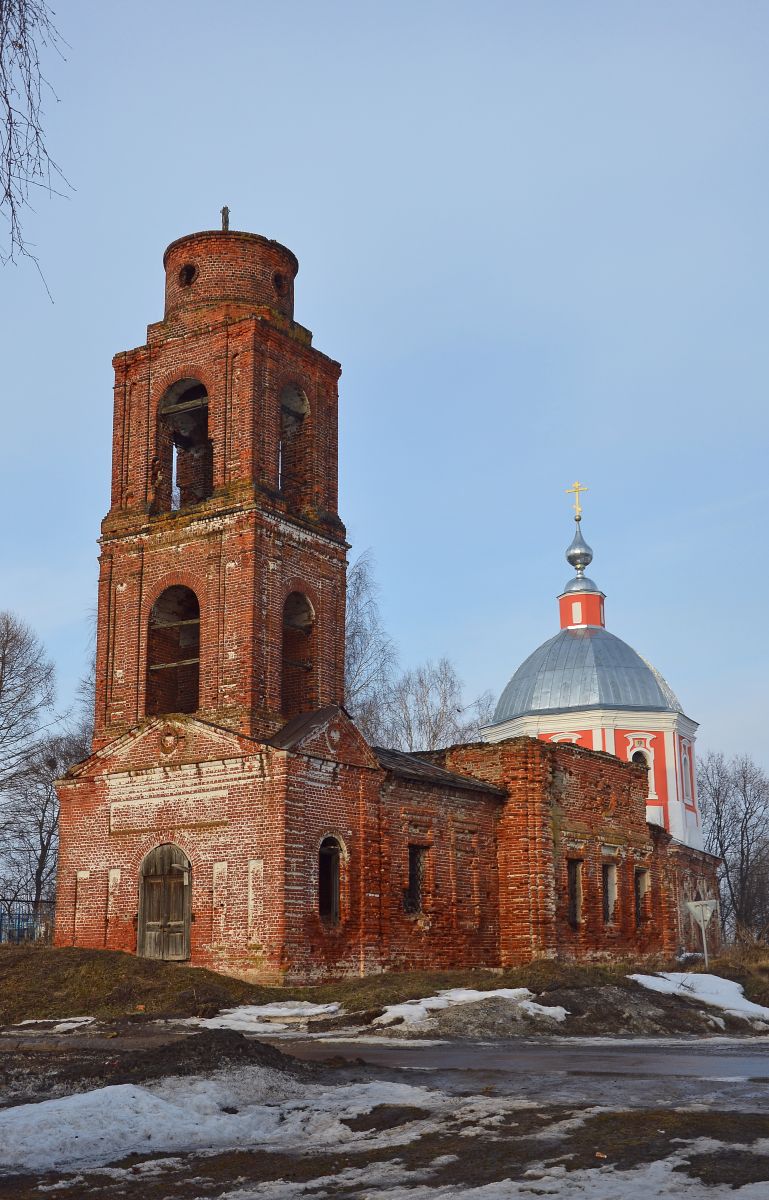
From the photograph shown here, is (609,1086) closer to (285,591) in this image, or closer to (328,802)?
(328,802)

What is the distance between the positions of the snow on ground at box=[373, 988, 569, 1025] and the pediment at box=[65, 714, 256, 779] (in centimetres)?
542

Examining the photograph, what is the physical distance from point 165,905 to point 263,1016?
528cm

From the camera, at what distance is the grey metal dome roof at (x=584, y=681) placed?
126ft

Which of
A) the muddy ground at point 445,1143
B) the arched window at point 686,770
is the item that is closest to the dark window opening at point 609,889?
the arched window at point 686,770

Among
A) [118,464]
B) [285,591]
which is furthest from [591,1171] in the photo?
[118,464]

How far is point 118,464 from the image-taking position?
2392 centimetres

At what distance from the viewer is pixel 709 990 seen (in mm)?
18797

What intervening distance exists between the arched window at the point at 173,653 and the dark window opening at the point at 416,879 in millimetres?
4960

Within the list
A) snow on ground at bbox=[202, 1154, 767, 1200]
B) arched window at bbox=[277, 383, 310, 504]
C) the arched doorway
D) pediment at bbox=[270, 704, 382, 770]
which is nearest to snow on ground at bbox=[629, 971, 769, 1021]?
pediment at bbox=[270, 704, 382, 770]

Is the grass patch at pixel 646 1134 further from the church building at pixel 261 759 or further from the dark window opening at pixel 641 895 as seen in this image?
the dark window opening at pixel 641 895

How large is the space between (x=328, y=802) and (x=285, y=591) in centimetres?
403

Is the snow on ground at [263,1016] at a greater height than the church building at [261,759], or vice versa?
the church building at [261,759]

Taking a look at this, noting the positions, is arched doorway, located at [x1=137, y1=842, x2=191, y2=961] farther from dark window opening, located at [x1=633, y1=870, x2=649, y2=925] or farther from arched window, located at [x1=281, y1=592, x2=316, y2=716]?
dark window opening, located at [x1=633, y1=870, x2=649, y2=925]

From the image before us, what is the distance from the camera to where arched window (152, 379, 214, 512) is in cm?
2370
